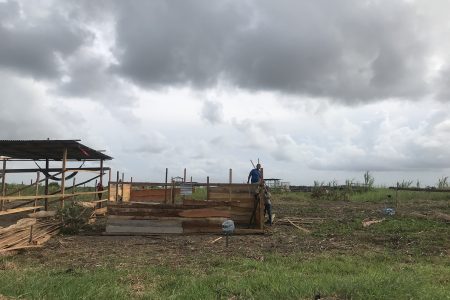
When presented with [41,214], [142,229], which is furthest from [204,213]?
[41,214]

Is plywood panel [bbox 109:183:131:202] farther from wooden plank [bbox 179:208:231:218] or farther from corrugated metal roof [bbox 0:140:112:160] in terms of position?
wooden plank [bbox 179:208:231:218]

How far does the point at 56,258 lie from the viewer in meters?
9.97

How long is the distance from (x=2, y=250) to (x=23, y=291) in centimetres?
357

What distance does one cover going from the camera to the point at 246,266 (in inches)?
344

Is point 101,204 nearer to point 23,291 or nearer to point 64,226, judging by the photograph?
point 64,226

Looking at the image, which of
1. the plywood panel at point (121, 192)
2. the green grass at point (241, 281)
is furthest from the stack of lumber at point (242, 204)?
the green grass at point (241, 281)

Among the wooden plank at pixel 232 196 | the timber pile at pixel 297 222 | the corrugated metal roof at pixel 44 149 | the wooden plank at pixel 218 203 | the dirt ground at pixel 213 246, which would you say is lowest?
the dirt ground at pixel 213 246

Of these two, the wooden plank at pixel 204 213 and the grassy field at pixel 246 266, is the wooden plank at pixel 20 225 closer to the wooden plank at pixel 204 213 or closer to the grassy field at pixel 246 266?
the grassy field at pixel 246 266

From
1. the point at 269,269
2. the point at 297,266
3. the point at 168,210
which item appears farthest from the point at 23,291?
the point at 168,210

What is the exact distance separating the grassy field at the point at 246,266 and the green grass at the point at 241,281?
0.05 ft

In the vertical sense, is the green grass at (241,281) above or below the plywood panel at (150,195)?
below

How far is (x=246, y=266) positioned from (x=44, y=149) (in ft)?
32.9

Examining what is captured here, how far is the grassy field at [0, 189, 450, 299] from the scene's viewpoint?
6.70 meters

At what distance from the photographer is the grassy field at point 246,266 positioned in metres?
6.70
